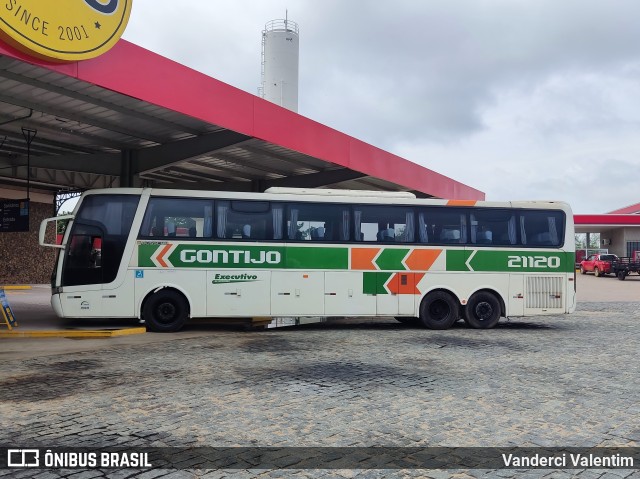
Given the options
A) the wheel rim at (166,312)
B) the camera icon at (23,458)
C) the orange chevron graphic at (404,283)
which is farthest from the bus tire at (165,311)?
the camera icon at (23,458)

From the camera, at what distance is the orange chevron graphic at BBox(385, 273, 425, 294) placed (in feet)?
42.3

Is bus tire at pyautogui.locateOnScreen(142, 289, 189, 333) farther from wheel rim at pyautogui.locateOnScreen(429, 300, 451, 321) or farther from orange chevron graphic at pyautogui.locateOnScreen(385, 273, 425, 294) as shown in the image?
wheel rim at pyautogui.locateOnScreen(429, 300, 451, 321)

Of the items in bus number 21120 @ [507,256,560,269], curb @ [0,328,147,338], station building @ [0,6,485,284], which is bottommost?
curb @ [0,328,147,338]

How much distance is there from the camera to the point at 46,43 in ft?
28.9

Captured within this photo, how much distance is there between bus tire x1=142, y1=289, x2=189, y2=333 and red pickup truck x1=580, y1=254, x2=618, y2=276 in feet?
→ 129

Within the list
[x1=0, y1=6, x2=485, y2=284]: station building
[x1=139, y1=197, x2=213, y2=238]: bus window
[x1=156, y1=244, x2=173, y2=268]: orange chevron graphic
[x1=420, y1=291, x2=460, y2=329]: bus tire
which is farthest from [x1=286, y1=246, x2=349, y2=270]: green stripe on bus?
[x1=0, y1=6, x2=485, y2=284]: station building

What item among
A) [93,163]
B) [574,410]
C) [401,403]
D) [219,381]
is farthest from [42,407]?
[93,163]

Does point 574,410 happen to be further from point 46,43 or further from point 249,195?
point 46,43

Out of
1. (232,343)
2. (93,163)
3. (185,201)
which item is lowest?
(232,343)

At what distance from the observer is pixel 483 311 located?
13.3 m

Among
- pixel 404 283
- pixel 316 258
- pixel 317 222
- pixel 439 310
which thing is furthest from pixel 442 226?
pixel 316 258

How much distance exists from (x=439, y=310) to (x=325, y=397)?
298 inches

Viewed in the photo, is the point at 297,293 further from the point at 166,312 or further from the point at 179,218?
the point at 179,218

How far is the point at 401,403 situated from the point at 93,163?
1388cm
